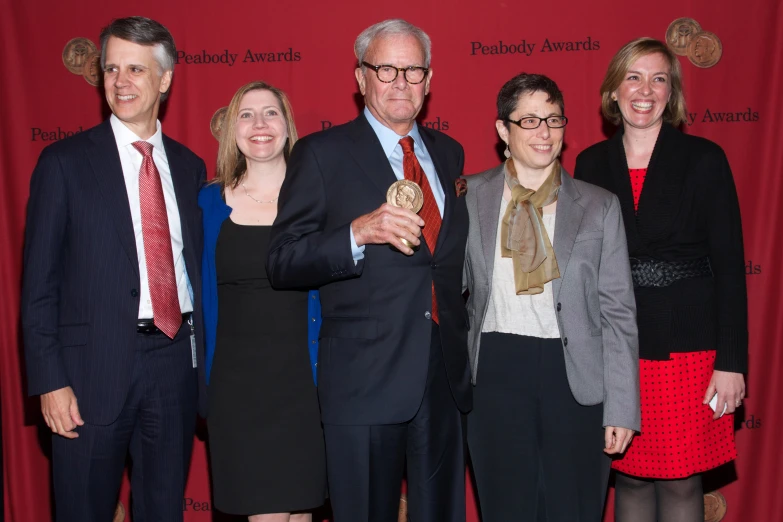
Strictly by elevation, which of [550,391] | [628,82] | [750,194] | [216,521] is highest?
[628,82]

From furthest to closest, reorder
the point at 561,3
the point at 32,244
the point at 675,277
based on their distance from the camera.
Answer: the point at 561,3 < the point at 675,277 < the point at 32,244

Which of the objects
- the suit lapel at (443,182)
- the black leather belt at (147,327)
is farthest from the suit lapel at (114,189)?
the suit lapel at (443,182)

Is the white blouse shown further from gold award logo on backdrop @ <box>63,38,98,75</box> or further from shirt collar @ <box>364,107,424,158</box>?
gold award logo on backdrop @ <box>63,38,98,75</box>

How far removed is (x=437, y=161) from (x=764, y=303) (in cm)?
230

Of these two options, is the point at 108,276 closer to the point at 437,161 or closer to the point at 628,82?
the point at 437,161

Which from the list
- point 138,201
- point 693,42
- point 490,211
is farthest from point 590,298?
point 693,42

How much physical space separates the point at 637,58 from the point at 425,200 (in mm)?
1185

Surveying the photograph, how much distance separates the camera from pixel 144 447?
8.82 feet

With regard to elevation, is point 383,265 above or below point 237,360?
above

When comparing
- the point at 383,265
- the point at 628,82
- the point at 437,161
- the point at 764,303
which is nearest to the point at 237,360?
the point at 383,265

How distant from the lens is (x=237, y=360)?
2922 millimetres

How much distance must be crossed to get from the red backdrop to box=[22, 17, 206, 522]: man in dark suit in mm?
1295

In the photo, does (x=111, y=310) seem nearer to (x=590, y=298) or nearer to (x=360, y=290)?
(x=360, y=290)

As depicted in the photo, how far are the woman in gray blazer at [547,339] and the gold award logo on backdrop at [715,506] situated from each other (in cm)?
180
